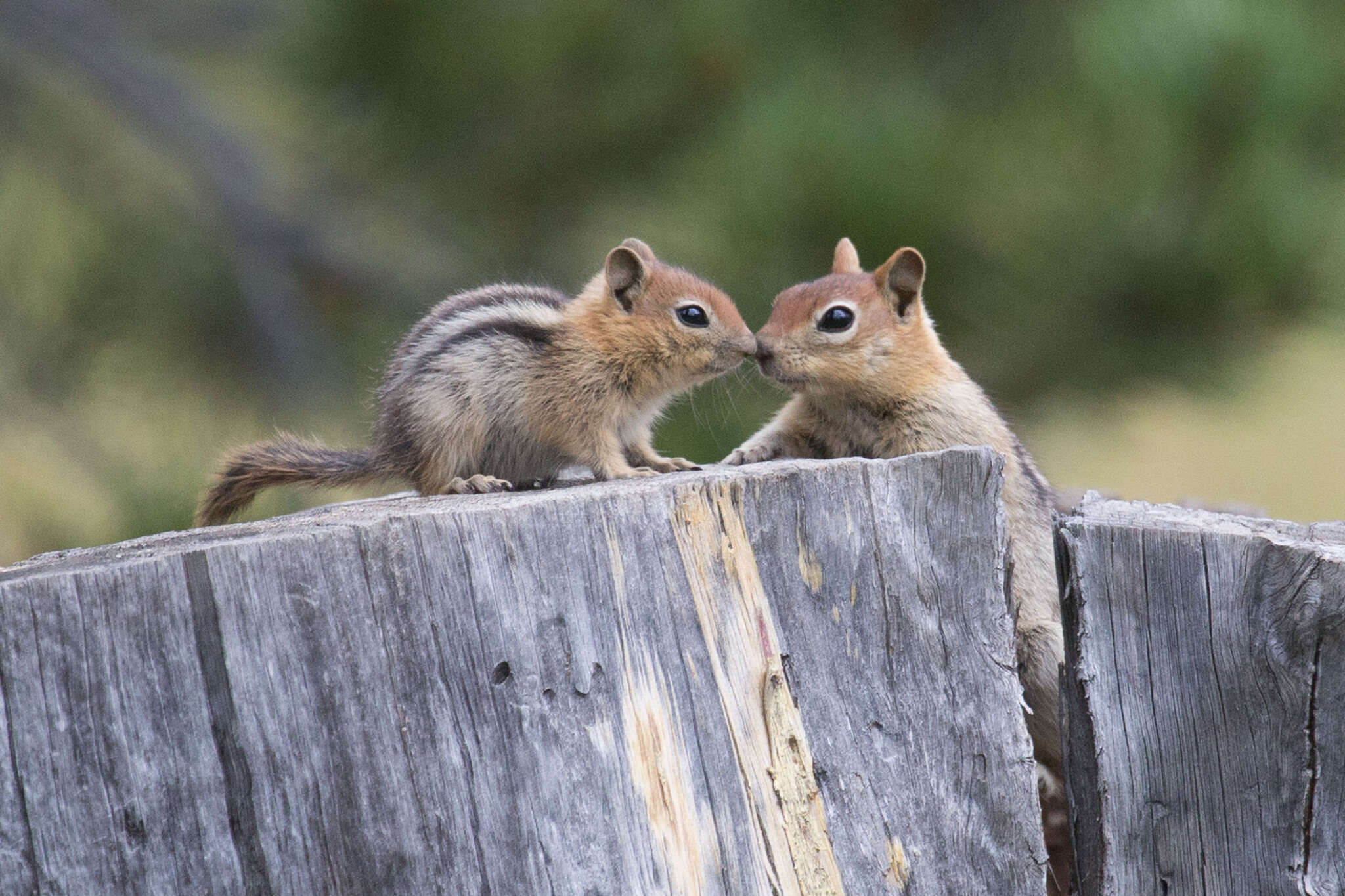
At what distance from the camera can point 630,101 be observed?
5391 mm

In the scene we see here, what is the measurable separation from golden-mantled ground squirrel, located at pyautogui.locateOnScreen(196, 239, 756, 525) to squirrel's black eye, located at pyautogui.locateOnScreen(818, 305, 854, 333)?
0.21 metres

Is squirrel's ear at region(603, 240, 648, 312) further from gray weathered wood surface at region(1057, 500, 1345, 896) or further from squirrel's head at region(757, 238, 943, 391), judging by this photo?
gray weathered wood surface at region(1057, 500, 1345, 896)

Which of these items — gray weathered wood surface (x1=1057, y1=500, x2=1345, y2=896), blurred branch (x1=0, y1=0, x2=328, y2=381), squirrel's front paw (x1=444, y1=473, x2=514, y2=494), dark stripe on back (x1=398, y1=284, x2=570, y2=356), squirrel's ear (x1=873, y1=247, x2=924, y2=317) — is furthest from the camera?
blurred branch (x1=0, y1=0, x2=328, y2=381)

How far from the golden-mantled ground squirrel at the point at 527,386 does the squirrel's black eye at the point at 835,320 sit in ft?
0.68

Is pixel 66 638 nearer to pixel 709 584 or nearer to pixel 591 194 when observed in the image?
pixel 709 584

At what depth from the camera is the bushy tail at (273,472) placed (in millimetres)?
3330

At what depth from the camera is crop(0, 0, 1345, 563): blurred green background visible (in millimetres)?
4758

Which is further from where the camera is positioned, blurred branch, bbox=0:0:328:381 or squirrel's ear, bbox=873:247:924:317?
blurred branch, bbox=0:0:328:381

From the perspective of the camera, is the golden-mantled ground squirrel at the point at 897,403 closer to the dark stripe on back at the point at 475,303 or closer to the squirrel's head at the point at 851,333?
the squirrel's head at the point at 851,333

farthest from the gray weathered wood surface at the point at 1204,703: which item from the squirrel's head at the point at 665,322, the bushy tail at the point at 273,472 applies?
the bushy tail at the point at 273,472

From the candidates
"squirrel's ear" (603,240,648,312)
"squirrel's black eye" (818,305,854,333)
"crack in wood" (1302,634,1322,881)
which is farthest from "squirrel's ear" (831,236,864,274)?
"crack in wood" (1302,634,1322,881)

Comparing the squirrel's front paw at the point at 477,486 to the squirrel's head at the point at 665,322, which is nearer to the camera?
the squirrel's front paw at the point at 477,486

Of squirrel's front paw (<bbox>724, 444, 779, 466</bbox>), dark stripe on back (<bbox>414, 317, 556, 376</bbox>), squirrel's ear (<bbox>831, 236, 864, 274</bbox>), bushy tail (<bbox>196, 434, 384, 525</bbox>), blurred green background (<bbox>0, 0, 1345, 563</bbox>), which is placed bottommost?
bushy tail (<bbox>196, 434, 384, 525</bbox>)

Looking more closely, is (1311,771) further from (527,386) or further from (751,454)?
(527,386)
